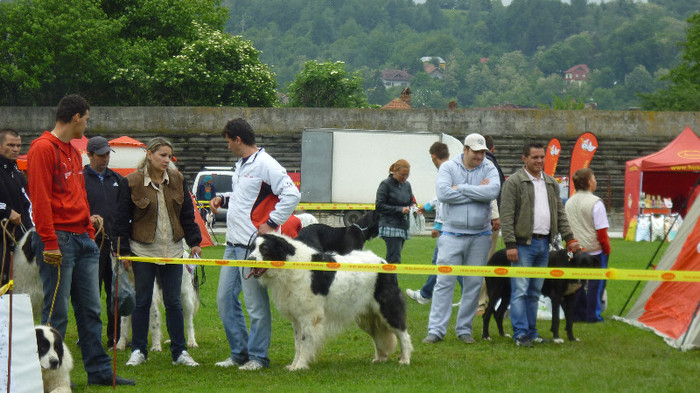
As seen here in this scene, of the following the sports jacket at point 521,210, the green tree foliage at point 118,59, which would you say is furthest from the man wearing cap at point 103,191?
the green tree foliage at point 118,59

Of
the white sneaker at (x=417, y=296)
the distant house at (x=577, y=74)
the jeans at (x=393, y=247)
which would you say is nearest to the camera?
the jeans at (x=393, y=247)

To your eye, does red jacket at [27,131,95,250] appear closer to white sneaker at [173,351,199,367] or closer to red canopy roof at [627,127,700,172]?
white sneaker at [173,351,199,367]

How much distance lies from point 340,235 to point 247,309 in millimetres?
4210

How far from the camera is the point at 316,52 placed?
17838 cm

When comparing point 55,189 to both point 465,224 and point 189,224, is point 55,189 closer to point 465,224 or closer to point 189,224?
point 189,224

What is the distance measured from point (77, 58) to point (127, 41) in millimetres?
3816

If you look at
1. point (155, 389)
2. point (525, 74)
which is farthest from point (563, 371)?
point (525, 74)

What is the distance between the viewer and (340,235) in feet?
37.4

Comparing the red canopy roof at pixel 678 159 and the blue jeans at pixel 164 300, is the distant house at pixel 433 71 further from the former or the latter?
the blue jeans at pixel 164 300

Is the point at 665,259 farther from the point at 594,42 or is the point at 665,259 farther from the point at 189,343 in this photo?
the point at 594,42

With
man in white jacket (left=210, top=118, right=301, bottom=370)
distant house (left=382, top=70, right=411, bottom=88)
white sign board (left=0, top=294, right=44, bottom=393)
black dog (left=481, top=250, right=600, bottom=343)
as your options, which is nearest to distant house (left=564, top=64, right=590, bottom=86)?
distant house (left=382, top=70, right=411, bottom=88)

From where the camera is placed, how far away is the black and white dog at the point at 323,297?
7.14m

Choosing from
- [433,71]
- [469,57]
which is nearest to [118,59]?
[433,71]

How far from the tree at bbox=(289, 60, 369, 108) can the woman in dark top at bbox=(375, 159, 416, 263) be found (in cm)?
4039
